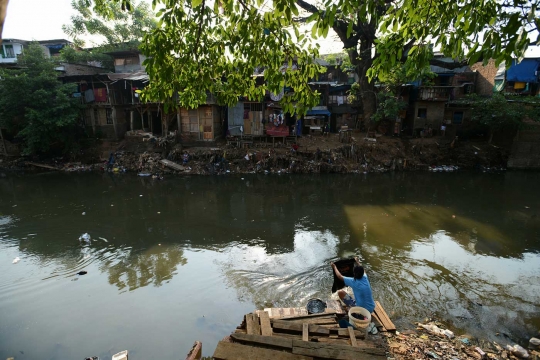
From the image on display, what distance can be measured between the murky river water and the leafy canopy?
17.7 ft

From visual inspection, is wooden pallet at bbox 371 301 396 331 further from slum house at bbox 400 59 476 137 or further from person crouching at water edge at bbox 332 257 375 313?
slum house at bbox 400 59 476 137

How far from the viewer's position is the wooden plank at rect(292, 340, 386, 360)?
12.0 feet

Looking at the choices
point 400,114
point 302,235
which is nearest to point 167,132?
point 302,235

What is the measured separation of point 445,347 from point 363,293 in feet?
5.66

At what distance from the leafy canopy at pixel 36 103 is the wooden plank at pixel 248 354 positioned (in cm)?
2190

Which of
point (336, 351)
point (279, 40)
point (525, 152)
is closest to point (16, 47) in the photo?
point (279, 40)

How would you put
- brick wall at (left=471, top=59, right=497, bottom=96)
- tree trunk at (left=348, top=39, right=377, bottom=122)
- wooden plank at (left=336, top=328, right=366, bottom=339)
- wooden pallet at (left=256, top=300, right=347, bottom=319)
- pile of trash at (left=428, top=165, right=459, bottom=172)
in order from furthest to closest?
brick wall at (left=471, top=59, right=497, bottom=96), tree trunk at (left=348, top=39, right=377, bottom=122), pile of trash at (left=428, top=165, right=459, bottom=172), wooden pallet at (left=256, top=300, right=347, bottom=319), wooden plank at (left=336, top=328, right=366, bottom=339)

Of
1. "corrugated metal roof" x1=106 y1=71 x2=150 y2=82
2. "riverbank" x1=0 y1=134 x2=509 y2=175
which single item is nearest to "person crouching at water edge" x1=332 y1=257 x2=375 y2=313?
"riverbank" x1=0 y1=134 x2=509 y2=175

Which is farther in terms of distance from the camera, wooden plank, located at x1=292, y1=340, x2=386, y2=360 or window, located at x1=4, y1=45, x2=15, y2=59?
window, located at x1=4, y1=45, x2=15, y2=59

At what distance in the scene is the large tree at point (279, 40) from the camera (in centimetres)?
328

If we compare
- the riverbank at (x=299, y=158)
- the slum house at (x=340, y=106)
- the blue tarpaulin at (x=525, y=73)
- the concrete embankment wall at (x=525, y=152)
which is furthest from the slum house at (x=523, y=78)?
the slum house at (x=340, y=106)

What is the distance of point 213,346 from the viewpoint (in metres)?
6.02

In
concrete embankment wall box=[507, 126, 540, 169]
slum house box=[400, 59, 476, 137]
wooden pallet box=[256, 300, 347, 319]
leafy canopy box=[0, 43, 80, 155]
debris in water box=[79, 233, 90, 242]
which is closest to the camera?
wooden pallet box=[256, 300, 347, 319]

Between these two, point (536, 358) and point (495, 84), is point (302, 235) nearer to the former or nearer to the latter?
point (536, 358)
